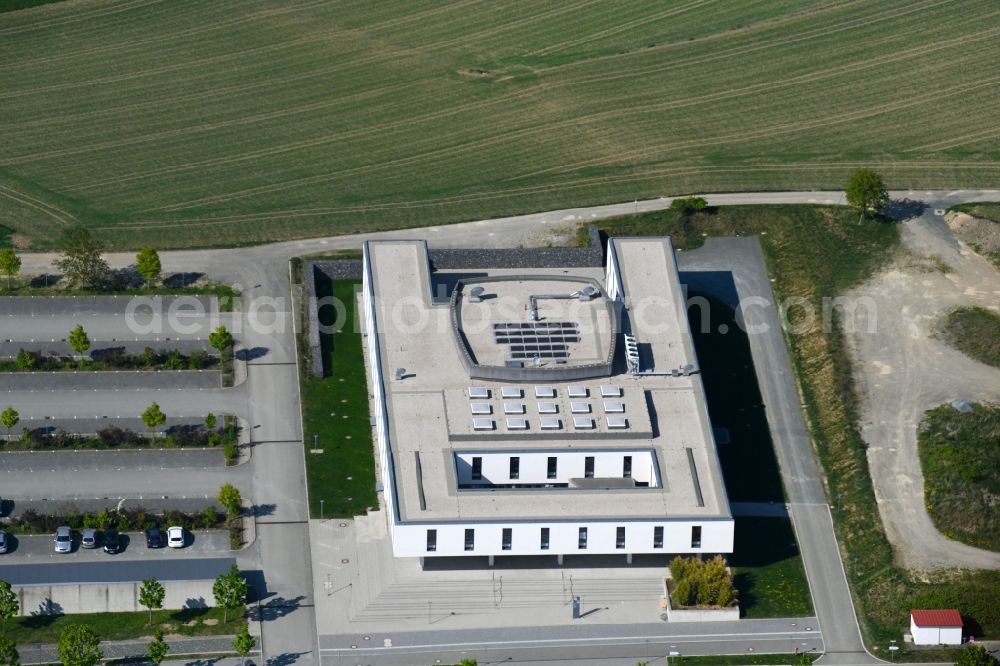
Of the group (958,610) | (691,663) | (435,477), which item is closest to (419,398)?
(435,477)

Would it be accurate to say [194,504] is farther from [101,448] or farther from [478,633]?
[478,633]

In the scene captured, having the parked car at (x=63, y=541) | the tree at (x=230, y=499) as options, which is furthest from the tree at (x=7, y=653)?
the tree at (x=230, y=499)

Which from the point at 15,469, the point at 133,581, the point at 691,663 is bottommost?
the point at 691,663

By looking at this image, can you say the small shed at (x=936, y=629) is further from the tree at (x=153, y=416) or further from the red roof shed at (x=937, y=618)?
the tree at (x=153, y=416)

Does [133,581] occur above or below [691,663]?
above

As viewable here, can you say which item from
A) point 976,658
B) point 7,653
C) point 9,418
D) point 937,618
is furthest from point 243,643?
point 976,658
